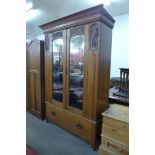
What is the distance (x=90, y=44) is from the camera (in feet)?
6.39

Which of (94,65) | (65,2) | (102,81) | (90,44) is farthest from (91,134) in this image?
(65,2)

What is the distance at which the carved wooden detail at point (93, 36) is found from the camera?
1875 millimetres

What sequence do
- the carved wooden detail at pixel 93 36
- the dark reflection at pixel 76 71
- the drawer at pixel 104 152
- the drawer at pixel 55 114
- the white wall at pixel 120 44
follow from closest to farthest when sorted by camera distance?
the drawer at pixel 104 152 < the carved wooden detail at pixel 93 36 < the dark reflection at pixel 76 71 < the drawer at pixel 55 114 < the white wall at pixel 120 44

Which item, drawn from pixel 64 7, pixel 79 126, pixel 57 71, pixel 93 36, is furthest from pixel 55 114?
pixel 64 7

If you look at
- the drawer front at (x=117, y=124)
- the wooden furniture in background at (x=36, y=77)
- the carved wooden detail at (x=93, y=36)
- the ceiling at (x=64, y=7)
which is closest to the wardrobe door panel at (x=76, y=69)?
the carved wooden detail at (x=93, y=36)

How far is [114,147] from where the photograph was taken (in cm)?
173

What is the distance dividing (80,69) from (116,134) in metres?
1.02

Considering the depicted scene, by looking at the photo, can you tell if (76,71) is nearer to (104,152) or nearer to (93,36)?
(93,36)

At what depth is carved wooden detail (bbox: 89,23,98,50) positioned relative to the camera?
1875mm

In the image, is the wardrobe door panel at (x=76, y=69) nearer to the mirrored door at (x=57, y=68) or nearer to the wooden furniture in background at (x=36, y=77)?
the mirrored door at (x=57, y=68)

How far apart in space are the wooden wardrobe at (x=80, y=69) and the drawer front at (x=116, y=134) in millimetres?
252
